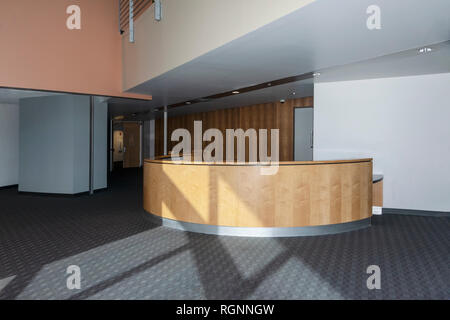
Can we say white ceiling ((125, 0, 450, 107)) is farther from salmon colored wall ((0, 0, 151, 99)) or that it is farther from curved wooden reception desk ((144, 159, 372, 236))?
salmon colored wall ((0, 0, 151, 99))

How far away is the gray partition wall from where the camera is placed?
8828 millimetres

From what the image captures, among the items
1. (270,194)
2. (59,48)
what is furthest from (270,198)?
(59,48)

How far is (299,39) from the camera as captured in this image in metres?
4.43

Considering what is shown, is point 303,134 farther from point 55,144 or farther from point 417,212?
point 55,144

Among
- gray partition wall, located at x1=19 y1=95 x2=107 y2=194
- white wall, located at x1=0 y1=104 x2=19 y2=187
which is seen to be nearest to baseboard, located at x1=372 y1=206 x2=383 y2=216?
gray partition wall, located at x1=19 y1=95 x2=107 y2=194

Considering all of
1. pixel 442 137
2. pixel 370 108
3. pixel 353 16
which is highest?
pixel 353 16

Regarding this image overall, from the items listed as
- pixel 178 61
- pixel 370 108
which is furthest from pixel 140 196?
pixel 370 108

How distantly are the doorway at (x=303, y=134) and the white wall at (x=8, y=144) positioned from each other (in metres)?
8.74

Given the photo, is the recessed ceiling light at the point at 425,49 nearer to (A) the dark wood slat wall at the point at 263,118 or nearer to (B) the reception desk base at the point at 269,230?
(B) the reception desk base at the point at 269,230

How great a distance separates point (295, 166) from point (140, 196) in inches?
193

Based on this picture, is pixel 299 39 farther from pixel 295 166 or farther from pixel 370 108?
pixel 370 108

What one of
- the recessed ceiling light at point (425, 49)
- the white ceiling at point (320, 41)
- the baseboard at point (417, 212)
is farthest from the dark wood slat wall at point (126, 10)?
the baseboard at point (417, 212)

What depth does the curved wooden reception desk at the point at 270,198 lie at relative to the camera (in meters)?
5.03

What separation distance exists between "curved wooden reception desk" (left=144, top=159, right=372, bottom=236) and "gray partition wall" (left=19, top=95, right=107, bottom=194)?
4757mm
